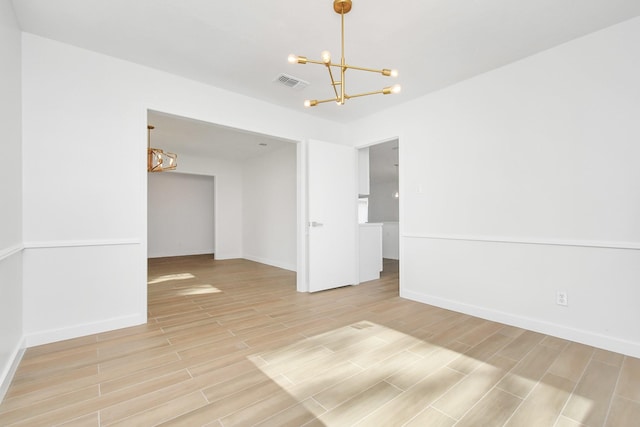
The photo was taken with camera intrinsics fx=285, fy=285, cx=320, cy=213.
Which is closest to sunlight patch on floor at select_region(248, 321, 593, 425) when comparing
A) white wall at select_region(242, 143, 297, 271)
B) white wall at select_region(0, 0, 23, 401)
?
white wall at select_region(0, 0, 23, 401)

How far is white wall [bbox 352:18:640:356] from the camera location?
88.4 inches

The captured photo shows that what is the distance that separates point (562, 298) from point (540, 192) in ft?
3.13

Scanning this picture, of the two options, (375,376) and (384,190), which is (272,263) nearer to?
(375,376)

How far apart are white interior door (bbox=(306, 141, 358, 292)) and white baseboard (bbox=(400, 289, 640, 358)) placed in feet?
4.14

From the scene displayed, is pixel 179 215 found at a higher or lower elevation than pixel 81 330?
higher

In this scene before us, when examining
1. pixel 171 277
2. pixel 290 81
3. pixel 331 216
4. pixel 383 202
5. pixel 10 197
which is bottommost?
pixel 171 277

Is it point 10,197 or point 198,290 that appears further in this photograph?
point 198,290

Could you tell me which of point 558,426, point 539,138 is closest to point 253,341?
point 558,426

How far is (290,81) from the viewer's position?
3180mm

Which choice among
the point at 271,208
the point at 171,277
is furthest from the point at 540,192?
the point at 171,277

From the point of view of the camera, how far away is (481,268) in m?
3.04

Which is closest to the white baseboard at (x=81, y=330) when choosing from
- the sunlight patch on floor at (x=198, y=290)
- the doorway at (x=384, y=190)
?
the sunlight patch on floor at (x=198, y=290)

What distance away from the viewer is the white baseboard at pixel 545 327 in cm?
221

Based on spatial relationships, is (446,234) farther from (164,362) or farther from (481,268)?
(164,362)
